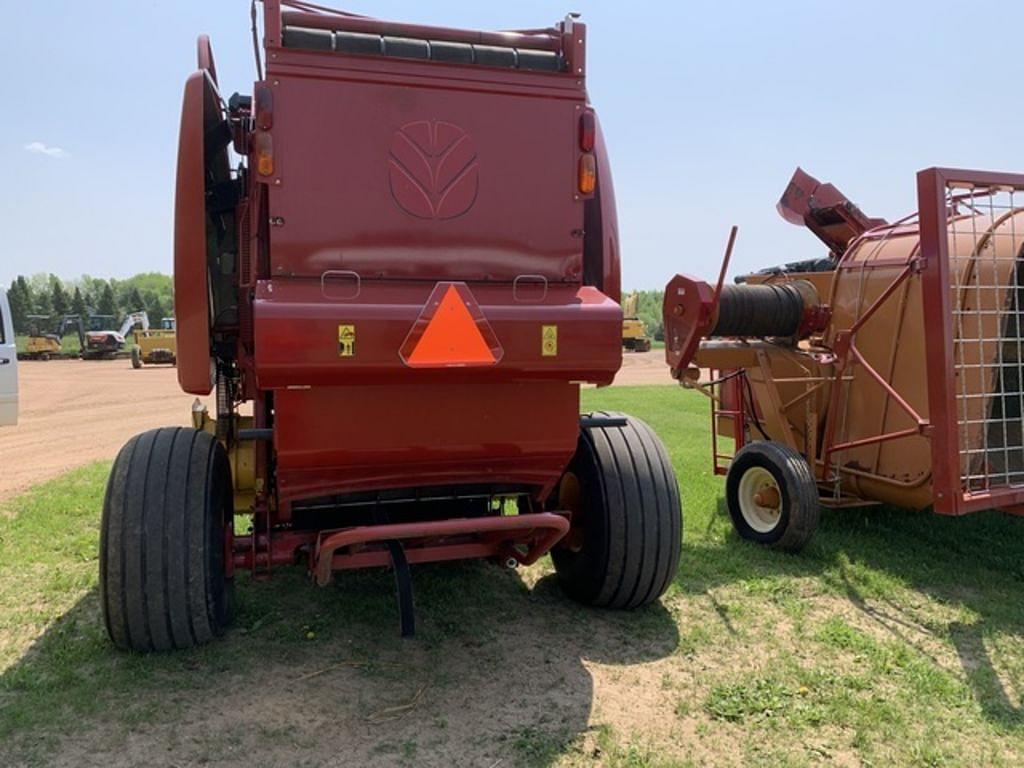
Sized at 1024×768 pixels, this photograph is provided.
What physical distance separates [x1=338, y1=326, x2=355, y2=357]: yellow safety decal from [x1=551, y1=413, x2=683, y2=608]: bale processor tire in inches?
69.6

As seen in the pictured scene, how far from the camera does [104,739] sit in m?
3.02

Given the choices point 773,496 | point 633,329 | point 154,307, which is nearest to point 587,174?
point 773,496

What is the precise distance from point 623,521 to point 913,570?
7.82 ft

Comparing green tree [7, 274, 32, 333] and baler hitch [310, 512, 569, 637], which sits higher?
green tree [7, 274, 32, 333]

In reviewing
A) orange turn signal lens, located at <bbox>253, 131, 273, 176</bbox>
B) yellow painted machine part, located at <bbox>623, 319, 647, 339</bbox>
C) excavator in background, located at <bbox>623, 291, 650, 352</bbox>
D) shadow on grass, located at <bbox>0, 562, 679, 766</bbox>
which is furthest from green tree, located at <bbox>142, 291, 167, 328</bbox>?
orange turn signal lens, located at <bbox>253, 131, 273, 176</bbox>

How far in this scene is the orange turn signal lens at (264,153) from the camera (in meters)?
3.02

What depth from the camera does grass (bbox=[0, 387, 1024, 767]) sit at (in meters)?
3.05

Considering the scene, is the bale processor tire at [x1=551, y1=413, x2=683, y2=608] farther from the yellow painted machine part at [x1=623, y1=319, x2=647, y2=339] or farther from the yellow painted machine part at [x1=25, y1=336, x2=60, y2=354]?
the yellow painted machine part at [x1=25, y1=336, x2=60, y2=354]

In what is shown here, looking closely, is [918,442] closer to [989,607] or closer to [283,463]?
[989,607]

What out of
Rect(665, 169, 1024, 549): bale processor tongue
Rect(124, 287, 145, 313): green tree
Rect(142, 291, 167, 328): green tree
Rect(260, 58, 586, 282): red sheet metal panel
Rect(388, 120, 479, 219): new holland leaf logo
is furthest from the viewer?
Rect(124, 287, 145, 313): green tree

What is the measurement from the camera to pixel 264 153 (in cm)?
302

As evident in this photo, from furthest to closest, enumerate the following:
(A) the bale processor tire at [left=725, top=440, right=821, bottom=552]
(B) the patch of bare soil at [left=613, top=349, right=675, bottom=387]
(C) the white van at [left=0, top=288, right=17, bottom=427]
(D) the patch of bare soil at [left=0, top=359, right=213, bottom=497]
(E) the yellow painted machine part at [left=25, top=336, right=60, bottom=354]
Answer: (E) the yellow painted machine part at [left=25, top=336, right=60, bottom=354] < (B) the patch of bare soil at [left=613, top=349, right=675, bottom=387] < (D) the patch of bare soil at [left=0, top=359, right=213, bottom=497] < (C) the white van at [left=0, top=288, right=17, bottom=427] < (A) the bale processor tire at [left=725, top=440, right=821, bottom=552]

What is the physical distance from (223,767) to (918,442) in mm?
4587

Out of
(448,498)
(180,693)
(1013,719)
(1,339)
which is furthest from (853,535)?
(1,339)
